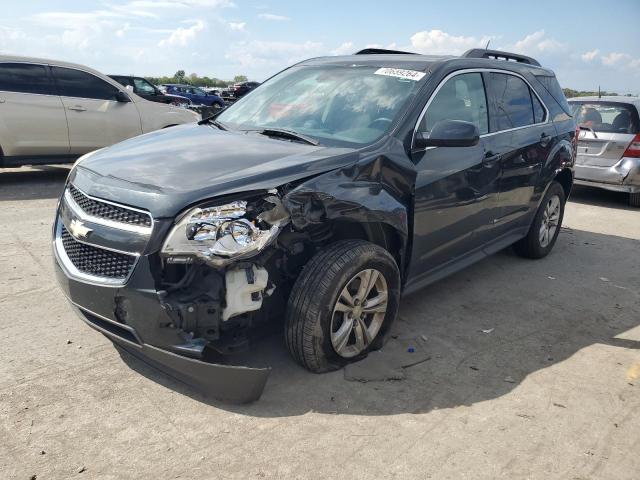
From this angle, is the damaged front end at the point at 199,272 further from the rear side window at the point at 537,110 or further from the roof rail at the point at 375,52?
the rear side window at the point at 537,110

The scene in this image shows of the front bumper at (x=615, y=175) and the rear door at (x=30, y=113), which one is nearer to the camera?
the rear door at (x=30, y=113)

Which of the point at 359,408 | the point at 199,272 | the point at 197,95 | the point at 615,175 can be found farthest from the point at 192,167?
the point at 197,95

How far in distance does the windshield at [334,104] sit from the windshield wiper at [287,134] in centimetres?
7

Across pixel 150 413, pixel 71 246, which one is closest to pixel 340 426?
pixel 150 413

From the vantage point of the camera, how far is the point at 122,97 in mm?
9375

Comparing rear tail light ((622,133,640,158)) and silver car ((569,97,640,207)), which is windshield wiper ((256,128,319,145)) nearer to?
silver car ((569,97,640,207))

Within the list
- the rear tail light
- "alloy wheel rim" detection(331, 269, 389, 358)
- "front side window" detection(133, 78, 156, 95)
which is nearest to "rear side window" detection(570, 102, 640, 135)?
the rear tail light

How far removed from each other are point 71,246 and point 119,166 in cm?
52

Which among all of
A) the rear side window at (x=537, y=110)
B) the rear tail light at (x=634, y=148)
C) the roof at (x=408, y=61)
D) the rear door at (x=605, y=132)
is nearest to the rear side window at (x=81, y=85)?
the roof at (x=408, y=61)

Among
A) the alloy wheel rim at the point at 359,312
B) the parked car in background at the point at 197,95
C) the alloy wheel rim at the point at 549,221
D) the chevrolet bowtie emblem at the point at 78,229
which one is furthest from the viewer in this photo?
the parked car in background at the point at 197,95

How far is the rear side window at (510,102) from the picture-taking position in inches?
184

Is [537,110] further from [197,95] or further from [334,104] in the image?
[197,95]

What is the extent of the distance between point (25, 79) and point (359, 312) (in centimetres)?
722

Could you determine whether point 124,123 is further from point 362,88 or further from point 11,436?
point 11,436
